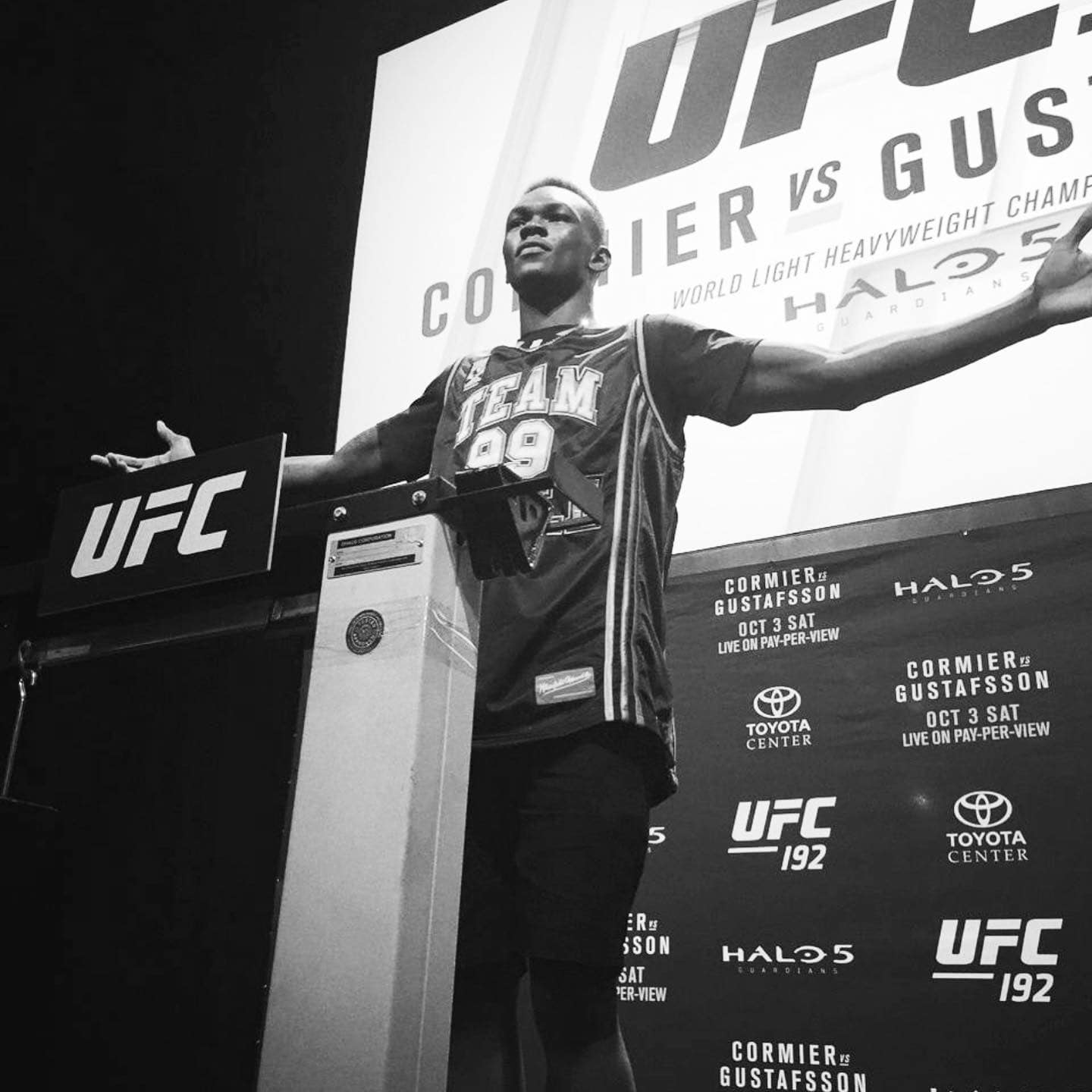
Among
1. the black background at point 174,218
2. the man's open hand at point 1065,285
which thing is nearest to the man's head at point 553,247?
the man's open hand at point 1065,285

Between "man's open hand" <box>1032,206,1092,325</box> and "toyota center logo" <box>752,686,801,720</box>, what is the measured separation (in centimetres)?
86

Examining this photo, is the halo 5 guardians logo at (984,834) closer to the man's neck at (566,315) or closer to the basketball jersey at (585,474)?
the basketball jersey at (585,474)

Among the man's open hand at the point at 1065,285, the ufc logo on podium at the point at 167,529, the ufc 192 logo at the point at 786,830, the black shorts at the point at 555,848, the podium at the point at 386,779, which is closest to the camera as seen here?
the podium at the point at 386,779

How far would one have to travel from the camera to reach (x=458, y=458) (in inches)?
57.3

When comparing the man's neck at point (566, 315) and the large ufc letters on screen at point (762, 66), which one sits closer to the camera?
the man's neck at point (566, 315)

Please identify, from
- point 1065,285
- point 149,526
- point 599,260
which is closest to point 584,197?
point 599,260

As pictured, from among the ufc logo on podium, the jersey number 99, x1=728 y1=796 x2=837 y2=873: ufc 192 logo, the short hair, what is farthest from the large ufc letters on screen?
the ufc logo on podium

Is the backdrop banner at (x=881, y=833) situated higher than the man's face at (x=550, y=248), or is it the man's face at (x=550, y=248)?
the man's face at (x=550, y=248)

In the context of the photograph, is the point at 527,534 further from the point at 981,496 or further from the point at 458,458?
the point at 981,496

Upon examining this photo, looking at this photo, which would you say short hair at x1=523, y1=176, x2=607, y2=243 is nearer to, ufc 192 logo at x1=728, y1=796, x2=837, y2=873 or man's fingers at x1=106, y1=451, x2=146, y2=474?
man's fingers at x1=106, y1=451, x2=146, y2=474

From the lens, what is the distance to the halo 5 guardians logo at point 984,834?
1645 mm

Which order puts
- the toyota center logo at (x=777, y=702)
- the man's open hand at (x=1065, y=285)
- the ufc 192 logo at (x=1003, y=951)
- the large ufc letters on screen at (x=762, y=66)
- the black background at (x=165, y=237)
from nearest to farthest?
the man's open hand at (x=1065, y=285) → the ufc 192 logo at (x=1003, y=951) → the toyota center logo at (x=777, y=702) → the large ufc letters on screen at (x=762, y=66) → the black background at (x=165, y=237)

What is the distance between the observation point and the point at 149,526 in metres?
0.99

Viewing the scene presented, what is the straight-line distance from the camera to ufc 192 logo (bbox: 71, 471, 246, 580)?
0.95m
